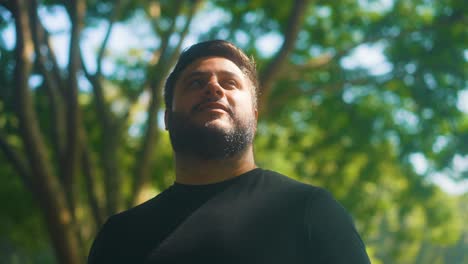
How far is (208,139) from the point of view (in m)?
1.99

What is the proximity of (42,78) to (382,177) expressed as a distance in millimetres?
6649

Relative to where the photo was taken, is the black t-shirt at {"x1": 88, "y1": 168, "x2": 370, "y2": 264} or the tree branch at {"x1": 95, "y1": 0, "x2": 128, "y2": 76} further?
the tree branch at {"x1": 95, "y1": 0, "x2": 128, "y2": 76}

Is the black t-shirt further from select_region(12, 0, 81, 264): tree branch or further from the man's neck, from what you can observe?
select_region(12, 0, 81, 264): tree branch

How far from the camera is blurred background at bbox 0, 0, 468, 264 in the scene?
6.27m

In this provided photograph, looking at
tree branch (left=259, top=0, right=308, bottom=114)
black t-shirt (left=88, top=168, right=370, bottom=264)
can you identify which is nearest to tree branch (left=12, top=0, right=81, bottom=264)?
tree branch (left=259, top=0, right=308, bottom=114)

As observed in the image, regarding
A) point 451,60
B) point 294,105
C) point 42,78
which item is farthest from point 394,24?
point 42,78

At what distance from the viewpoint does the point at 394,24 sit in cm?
834

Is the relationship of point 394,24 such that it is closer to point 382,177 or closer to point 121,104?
point 382,177

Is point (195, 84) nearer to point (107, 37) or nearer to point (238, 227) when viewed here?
point (238, 227)

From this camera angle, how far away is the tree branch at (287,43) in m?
6.36

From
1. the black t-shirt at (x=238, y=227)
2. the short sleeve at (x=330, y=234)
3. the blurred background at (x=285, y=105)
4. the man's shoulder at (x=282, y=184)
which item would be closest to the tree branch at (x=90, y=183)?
the blurred background at (x=285, y=105)

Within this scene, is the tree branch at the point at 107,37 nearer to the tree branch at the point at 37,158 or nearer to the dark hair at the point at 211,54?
the tree branch at the point at 37,158

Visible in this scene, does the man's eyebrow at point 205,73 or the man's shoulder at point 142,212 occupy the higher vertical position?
the man's eyebrow at point 205,73

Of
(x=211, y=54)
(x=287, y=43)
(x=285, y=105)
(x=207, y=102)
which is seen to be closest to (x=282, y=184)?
(x=207, y=102)
